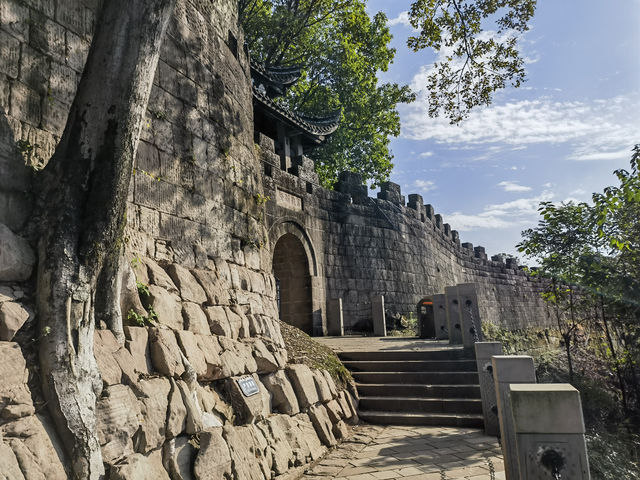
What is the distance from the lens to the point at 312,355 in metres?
6.47

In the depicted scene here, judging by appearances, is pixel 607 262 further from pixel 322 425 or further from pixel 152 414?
pixel 152 414

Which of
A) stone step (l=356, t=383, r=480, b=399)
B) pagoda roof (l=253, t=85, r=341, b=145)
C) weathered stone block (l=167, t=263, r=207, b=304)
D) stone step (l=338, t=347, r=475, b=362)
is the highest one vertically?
pagoda roof (l=253, t=85, r=341, b=145)

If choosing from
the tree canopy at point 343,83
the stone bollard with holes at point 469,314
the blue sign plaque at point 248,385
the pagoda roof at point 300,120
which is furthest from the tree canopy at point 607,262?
the tree canopy at point 343,83

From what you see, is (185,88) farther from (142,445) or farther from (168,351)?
(142,445)

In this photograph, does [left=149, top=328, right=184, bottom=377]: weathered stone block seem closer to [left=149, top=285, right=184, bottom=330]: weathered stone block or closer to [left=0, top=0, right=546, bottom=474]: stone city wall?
[left=0, top=0, right=546, bottom=474]: stone city wall

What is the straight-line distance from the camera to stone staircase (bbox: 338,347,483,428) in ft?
20.3

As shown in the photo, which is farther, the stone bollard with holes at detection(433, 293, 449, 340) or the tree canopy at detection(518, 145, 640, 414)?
the stone bollard with holes at detection(433, 293, 449, 340)

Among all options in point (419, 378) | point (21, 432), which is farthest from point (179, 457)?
point (419, 378)

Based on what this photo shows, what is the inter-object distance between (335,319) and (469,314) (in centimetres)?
460

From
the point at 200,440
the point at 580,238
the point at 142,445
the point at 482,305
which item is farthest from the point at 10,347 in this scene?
the point at 482,305

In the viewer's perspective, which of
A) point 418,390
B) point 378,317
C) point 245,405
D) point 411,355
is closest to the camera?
point 245,405

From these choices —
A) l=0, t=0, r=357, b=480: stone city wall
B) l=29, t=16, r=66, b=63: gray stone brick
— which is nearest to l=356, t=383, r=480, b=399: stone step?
l=0, t=0, r=357, b=480: stone city wall

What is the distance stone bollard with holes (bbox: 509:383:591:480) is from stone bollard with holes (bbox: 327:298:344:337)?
8959 mm

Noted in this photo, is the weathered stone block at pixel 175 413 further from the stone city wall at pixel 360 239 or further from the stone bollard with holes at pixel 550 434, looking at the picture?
the stone city wall at pixel 360 239
